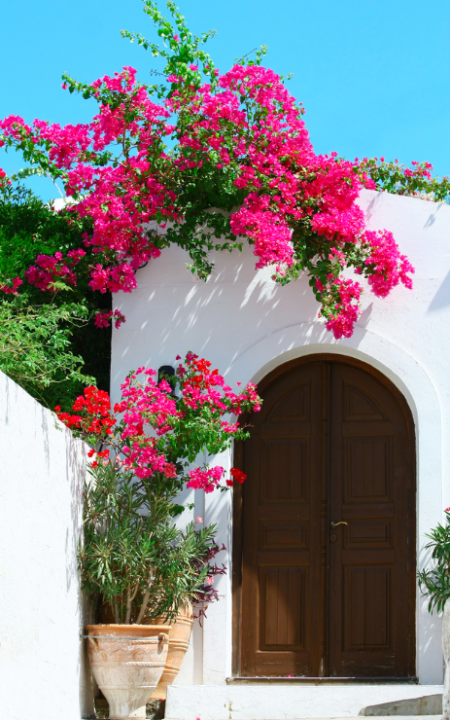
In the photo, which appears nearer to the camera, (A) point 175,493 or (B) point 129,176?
(A) point 175,493

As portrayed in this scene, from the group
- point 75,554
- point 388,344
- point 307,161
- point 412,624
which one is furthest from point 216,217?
point 412,624

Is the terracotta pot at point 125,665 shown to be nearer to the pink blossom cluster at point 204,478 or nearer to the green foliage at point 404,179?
the pink blossom cluster at point 204,478

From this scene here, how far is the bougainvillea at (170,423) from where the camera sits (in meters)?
5.75

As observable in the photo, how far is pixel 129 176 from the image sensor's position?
6613 millimetres

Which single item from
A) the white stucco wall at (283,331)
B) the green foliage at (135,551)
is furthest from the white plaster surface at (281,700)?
the green foliage at (135,551)

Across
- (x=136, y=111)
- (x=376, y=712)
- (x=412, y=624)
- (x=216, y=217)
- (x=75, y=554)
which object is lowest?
(x=376, y=712)

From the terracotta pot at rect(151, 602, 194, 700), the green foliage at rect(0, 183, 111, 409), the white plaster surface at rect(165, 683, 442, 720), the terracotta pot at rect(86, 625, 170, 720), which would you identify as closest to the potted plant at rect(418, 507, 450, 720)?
the white plaster surface at rect(165, 683, 442, 720)

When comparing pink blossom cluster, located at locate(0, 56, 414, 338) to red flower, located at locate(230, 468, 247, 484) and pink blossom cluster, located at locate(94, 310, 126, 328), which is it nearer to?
pink blossom cluster, located at locate(94, 310, 126, 328)

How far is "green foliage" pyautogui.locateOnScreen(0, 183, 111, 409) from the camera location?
6473 millimetres

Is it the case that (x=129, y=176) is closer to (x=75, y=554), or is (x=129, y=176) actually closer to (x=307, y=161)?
(x=307, y=161)

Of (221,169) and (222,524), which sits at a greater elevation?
(221,169)

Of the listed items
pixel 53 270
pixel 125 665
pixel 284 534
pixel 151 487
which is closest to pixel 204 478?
pixel 151 487

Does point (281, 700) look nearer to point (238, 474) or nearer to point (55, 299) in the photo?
point (238, 474)

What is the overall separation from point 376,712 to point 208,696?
3.42 ft
